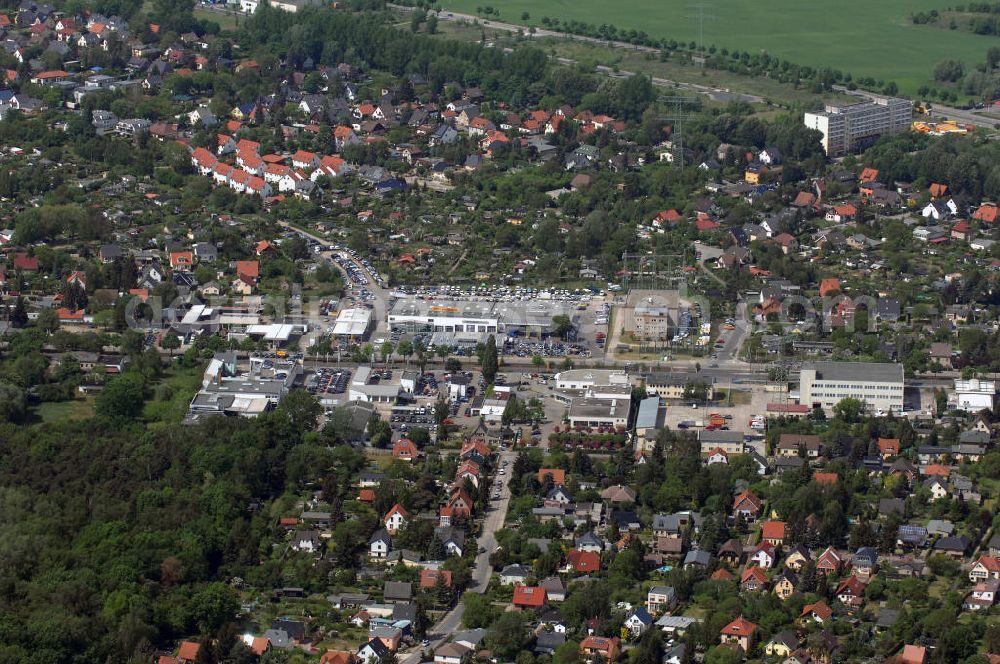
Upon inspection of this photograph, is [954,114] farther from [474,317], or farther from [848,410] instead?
[848,410]

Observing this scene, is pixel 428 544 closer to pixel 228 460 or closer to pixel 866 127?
pixel 228 460

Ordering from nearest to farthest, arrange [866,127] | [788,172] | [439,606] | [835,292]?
1. [439,606]
2. [835,292]
3. [788,172]
4. [866,127]

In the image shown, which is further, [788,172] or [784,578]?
[788,172]

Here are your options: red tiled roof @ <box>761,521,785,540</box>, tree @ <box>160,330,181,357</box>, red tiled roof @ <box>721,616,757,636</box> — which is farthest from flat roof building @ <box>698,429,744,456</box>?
tree @ <box>160,330,181,357</box>

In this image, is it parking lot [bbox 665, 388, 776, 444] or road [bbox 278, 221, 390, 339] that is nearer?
parking lot [bbox 665, 388, 776, 444]

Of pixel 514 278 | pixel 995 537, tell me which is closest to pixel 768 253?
pixel 514 278

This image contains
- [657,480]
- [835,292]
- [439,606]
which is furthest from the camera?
[835,292]

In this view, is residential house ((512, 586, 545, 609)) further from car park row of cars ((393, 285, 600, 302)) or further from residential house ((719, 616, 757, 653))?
car park row of cars ((393, 285, 600, 302))
